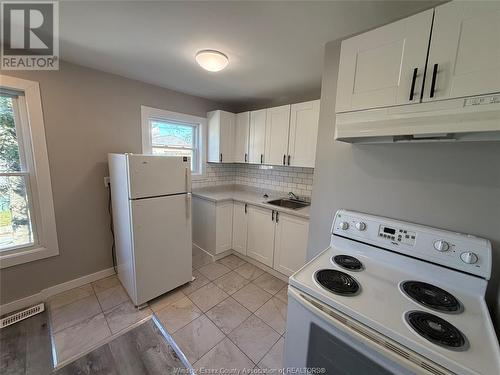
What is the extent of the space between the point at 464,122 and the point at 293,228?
163 cm

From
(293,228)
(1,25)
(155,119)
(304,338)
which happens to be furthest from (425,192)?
(1,25)

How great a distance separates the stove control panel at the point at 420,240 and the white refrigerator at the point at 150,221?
4.89ft

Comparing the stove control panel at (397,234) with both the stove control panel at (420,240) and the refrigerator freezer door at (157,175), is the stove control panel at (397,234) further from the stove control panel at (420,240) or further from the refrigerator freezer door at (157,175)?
the refrigerator freezer door at (157,175)

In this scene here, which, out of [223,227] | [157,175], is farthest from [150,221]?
[223,227]

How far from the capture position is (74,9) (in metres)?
1.22

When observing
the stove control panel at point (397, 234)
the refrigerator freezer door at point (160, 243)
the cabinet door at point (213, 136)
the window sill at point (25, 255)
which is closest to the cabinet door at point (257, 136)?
the cabinet door at point (213, 136)

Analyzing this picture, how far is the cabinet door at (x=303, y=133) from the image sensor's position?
2.27 metres

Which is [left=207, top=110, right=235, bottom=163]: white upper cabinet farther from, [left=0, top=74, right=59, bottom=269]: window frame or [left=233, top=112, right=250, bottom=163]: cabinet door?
[left=0, top=74, right=59, bottom=269]: window frame

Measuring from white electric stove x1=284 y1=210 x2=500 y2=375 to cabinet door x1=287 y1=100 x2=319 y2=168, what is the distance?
1167 mm

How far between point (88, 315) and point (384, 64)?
2.96 m

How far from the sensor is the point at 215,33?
55.7 inches

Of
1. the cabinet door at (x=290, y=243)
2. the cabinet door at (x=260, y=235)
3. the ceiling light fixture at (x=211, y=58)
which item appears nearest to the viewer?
the ceiling light fixture at (x=211, y=58)

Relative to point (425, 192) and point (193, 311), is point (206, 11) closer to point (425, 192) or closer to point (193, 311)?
point (425, 192)

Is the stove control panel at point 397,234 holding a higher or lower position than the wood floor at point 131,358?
higher
